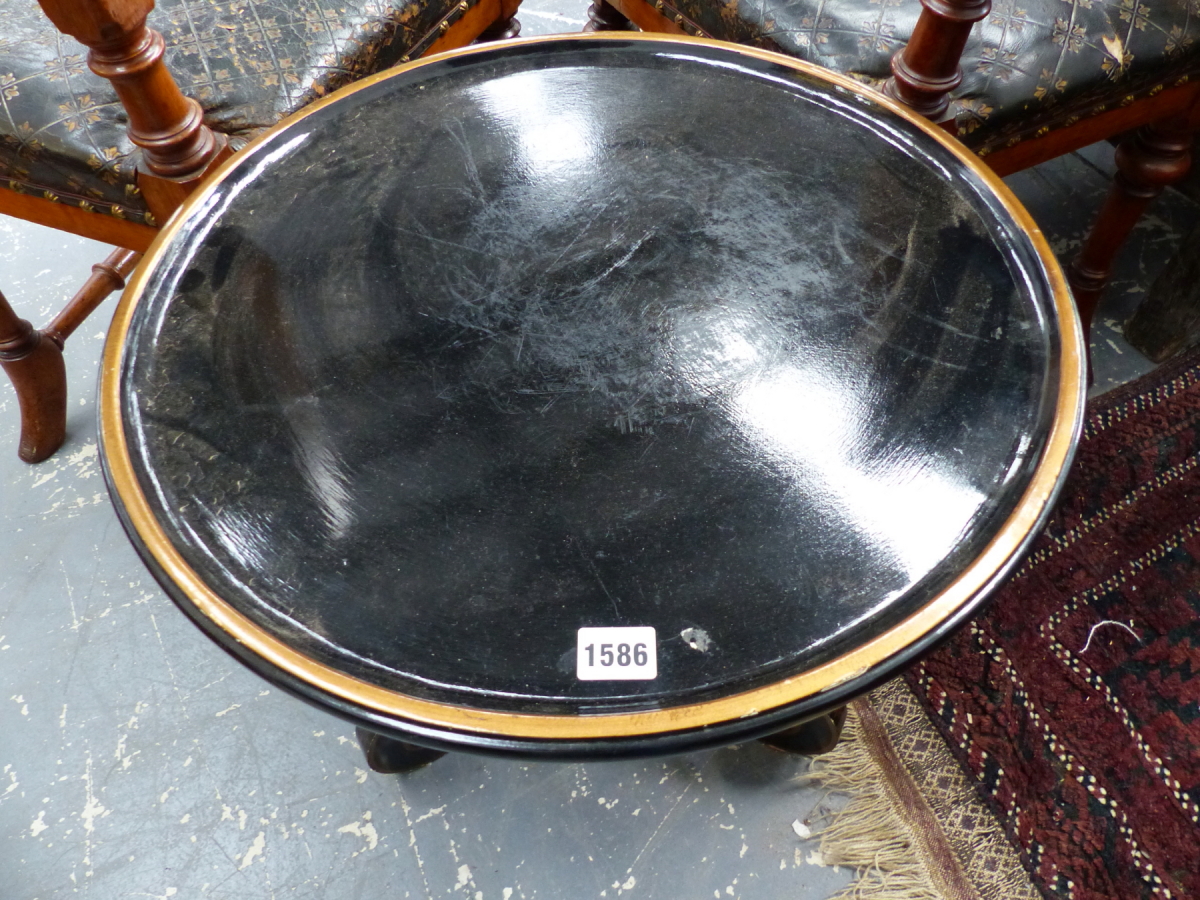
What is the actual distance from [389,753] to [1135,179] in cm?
125

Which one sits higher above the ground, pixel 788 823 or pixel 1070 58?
pixel 1070 58

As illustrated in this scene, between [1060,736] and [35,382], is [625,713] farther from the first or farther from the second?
[35,382]

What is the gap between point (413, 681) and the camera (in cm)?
55

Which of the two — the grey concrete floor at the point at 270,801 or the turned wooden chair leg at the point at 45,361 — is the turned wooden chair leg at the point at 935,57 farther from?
the turned wooden chair leg at the point at 45,361

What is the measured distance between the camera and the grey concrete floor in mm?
1037

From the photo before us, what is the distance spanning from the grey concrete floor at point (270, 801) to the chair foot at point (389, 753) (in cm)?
7

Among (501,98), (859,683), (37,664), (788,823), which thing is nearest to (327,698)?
(859,683)

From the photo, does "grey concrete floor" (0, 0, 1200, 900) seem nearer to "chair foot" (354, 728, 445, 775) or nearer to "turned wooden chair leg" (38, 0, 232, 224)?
"chair foot" (354, 728, 445, 775)

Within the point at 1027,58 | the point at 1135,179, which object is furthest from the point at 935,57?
the point at 1135,179

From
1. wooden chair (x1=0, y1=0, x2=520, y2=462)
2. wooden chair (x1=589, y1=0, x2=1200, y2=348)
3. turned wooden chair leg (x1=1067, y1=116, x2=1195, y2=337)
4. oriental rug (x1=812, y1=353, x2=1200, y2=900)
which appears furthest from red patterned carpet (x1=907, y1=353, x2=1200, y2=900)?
wooden chair (x1=0, y1=0, x2=520, y2=462)

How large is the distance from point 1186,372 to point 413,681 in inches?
56.4

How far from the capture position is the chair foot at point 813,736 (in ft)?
3.33

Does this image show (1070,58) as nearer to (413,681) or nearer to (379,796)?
(413,681)

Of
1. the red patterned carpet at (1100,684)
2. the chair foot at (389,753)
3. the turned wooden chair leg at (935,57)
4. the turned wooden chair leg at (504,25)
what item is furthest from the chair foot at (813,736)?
the turned wooden chair leg at (504,25)
